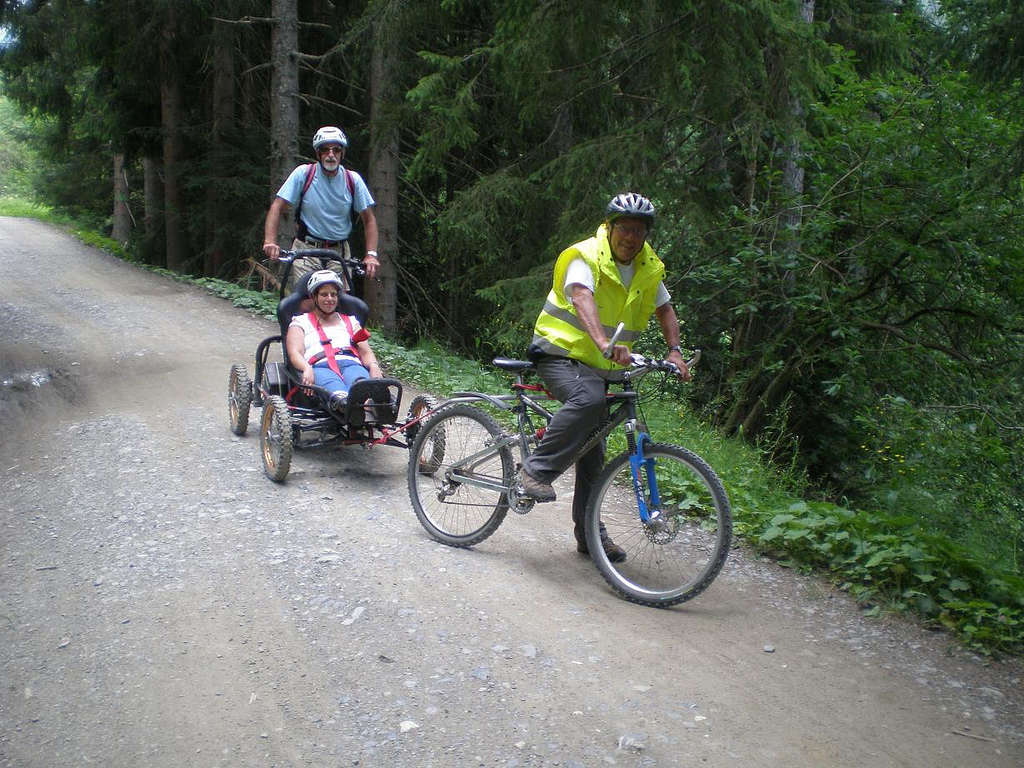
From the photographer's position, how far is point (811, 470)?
37.0 feet

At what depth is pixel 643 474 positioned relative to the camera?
4.81 metres

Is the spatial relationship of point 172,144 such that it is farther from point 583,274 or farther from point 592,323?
point 592,323

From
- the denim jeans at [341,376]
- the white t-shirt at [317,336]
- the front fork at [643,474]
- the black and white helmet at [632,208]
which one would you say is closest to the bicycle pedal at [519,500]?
the front fork at [643,474]

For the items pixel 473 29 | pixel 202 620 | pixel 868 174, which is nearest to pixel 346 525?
pixel 202 620

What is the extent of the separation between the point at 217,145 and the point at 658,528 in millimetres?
16664

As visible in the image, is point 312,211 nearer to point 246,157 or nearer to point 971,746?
point 971,746

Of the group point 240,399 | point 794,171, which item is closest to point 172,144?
point 240,399

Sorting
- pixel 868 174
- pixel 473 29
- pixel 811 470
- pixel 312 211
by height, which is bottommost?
pixel 811 470

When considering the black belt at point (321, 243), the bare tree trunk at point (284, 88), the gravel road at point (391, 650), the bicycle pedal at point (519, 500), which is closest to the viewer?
the gravel road at point (391, 650)

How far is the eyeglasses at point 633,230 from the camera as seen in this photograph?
4734mm

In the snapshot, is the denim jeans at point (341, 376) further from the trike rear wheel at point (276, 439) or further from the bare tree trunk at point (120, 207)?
the bare tree trunk at point (120, 207)

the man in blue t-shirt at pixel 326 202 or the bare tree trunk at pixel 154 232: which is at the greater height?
the man in blue t-shirt at pixel 326 202

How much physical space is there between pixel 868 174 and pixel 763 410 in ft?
10.3

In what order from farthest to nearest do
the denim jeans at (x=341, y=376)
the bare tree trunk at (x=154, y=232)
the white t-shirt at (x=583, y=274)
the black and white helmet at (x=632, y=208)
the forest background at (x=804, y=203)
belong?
the bare tree trunk at (x=154, y=232) < the forest background at (x=804, y=203) < the denim jeans at (x=341, y=376) < the white t-shirt at (x=583, y=274) < the black and white helmet at (x=632, y=208)
